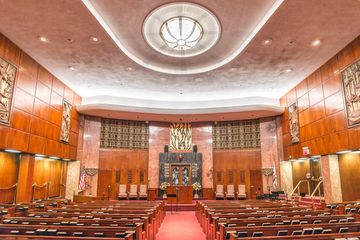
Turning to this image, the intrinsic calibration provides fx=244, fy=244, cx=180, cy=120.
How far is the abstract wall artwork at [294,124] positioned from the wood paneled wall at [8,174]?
12.0 metres

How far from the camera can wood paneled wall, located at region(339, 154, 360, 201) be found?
905cm

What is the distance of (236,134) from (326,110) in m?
6.16

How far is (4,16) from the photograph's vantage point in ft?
22.0

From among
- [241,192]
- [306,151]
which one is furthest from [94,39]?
[241,192]

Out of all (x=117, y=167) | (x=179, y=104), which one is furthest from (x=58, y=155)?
(x=179, y=104)

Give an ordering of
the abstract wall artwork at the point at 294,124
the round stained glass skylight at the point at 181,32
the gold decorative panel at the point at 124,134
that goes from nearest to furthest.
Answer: the round stained glass skylight at the point at 181,32
the abstract wall artwork at the point at 294,124
the gold decorative panel at the point at 124,134

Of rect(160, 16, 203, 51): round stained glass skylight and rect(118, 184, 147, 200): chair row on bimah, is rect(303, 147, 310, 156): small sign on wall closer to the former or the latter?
rect(160, 16, 203, 51): round stained glass skylight

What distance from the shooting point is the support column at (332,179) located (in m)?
8.92

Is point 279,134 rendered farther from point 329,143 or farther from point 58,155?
point 58,155

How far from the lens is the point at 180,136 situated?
15.2 meters

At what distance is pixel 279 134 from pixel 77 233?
1188 centimetres

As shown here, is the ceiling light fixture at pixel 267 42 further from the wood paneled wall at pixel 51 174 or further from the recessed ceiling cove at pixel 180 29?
the wood paneled wall at pixel 51 174

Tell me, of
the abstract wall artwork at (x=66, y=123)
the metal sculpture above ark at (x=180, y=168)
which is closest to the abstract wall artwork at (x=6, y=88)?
the abstract wall artwork at (x=66, y=123)

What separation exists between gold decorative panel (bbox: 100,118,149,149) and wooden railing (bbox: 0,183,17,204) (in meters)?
5.47
